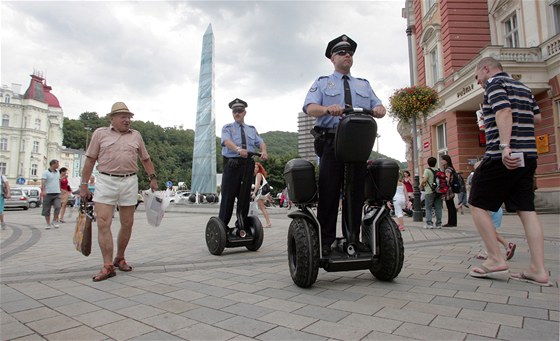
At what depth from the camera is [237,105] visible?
5113 millimetres

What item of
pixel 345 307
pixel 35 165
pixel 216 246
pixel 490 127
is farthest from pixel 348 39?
pixel 35 165

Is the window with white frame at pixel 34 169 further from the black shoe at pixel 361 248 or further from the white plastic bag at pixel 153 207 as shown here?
the black shoe at pixel 361 248

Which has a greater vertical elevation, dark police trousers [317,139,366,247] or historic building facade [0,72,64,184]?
historic building facade [0,72,64,184]

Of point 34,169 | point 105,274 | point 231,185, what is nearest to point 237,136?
point 231,185

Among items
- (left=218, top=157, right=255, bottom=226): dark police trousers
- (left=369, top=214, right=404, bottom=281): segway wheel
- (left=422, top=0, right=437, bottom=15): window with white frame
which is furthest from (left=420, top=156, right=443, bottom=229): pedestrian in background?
(left=422, top=0, right=437, bottom=15): window with white frame

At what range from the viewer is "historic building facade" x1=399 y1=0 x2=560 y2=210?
1254 centimetres

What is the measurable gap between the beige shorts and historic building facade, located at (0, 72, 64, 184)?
65168 millimetres

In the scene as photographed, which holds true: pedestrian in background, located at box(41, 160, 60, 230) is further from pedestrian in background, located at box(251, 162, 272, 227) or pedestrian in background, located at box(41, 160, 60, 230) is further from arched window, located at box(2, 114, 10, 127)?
arched window, located at box(2, 114, 10, 127)

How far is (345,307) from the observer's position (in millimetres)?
2373

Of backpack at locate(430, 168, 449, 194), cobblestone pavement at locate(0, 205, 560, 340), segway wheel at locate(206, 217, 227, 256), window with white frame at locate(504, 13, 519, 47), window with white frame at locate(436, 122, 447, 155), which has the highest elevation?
window with white frame at locate(504, 13, 519, 47)

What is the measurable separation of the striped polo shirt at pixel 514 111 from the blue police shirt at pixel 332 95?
99 cm

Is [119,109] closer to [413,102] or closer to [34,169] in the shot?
[413,102]

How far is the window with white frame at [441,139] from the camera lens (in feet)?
56.6

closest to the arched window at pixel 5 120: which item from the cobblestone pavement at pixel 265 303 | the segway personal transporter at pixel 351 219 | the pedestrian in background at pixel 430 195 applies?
the cobblestone pavement at pixel 265 303
